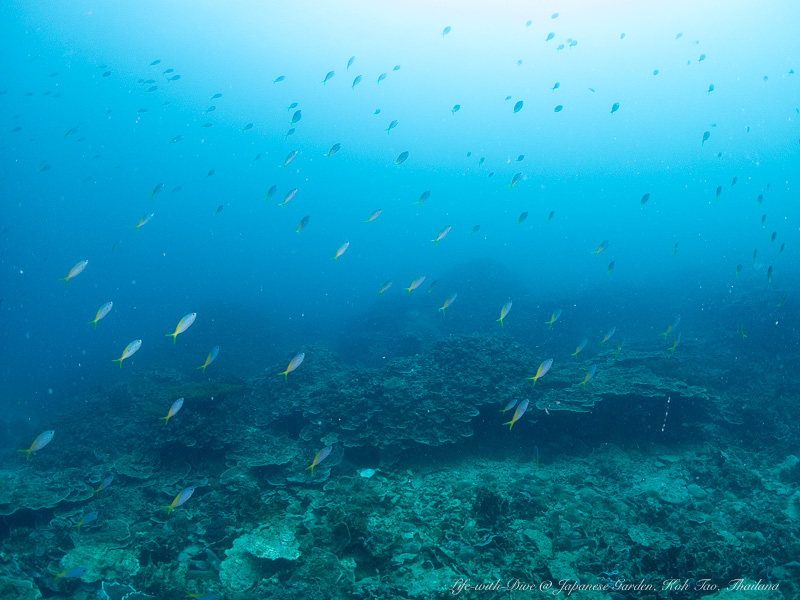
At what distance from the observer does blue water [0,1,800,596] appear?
19.4 m

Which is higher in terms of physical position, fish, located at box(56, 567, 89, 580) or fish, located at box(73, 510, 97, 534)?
fish, located at box(56, 567, 89, 580)

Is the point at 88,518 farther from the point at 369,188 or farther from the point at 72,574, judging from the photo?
the point at 369,188

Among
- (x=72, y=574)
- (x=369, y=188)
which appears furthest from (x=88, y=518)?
(x=369, y=188)

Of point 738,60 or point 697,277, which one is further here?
point 738,60

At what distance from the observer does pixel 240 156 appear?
5138 inches

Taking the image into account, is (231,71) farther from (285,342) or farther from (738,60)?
(738,60)

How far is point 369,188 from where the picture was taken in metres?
162

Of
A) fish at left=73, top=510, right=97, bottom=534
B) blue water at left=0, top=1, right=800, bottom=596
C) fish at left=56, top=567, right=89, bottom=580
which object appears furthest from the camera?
blue water at left=0, top=1, right=800, bottom=596

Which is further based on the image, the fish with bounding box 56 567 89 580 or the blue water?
the blue water

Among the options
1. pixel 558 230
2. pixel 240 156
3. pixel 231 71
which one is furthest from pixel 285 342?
pixel 240 156

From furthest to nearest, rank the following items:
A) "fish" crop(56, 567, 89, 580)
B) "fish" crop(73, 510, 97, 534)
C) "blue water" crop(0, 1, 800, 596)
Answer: "blue water" crop(0, 1, 800, 596), "fish" crop(73, 510, 97, 534), "fish" crop(56, 567, 89, 580)

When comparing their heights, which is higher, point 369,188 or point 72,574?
point 72,574

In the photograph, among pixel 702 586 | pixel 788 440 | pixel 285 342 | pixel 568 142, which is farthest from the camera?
pixel 568 142

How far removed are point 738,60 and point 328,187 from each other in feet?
469
